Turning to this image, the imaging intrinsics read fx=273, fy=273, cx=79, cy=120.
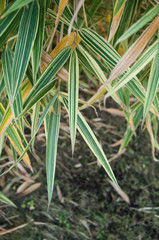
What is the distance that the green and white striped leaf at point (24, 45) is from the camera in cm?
61

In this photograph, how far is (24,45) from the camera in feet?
1.99

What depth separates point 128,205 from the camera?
129 centimetres

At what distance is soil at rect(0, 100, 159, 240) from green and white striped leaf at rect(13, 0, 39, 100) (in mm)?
734

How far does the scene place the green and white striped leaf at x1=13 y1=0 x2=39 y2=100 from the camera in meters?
0.61

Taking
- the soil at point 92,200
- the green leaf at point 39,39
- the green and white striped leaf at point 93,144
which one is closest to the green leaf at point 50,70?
the green leaf at point 39,39

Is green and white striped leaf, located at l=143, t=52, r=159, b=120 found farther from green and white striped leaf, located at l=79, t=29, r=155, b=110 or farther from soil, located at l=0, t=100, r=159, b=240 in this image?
soil, located at l=0, t=100, r=159, b=240

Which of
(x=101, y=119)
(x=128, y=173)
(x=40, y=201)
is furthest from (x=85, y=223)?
(x=101, y=119)

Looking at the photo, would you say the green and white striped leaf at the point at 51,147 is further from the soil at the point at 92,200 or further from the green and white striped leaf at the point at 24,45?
the soil at the point at 92,200

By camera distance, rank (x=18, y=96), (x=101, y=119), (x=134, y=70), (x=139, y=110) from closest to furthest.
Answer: (x=134, y=70), (x=18, y=96), (x=139, y=110), (x=101, y=119)

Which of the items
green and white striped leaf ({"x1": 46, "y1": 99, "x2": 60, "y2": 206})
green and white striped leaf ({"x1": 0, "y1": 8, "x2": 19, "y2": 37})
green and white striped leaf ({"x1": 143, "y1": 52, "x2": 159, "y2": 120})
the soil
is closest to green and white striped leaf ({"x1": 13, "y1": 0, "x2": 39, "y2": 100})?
green and white striped leaf ({"x1": 0, "y1": 8, "x2": 19, "y2": 37})

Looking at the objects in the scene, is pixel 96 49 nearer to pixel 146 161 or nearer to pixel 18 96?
pixel 18 96

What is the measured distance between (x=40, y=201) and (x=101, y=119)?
0.60 metres

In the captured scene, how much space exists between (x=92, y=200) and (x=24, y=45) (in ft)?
2.92

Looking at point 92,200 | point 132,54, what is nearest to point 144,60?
point 132,54
